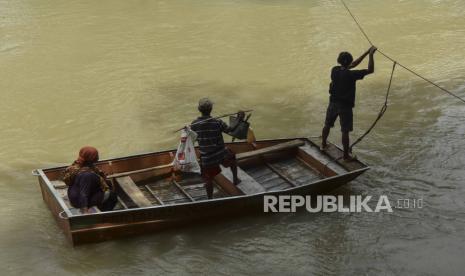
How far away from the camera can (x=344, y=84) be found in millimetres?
7621

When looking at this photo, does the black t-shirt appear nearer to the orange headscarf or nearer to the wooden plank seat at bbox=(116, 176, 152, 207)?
the wooden plank seat at bbox=(116, 176, 152, 207)

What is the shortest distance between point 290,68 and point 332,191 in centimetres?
542

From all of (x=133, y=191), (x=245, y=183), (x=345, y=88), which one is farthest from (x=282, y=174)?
(x=133, y=191)

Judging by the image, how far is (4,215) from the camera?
7680 mm

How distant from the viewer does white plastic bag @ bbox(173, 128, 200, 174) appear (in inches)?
285

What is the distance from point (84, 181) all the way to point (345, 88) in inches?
137

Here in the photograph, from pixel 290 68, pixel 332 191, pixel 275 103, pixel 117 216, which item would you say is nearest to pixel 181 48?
pixel 290 68

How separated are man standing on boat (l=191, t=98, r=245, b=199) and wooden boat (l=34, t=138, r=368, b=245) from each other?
0.37m

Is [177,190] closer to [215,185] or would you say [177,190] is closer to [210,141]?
[215,185]

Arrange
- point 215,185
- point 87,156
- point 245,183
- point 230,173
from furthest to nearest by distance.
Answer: point 215,185
point 230,173
point 245,183
point 87,156

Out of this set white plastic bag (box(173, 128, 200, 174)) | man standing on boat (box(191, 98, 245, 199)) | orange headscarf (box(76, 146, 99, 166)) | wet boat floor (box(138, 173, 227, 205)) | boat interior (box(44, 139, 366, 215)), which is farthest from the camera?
wet boat floor (box(138, 173, 227, 205))

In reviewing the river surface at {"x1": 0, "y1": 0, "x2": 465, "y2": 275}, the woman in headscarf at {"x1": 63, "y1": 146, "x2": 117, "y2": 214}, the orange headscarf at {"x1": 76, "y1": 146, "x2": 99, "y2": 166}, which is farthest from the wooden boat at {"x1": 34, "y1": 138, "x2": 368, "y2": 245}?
the orange headscarf at {"x1": 76, "y1": 146, "x2": 99, "y2": 166}

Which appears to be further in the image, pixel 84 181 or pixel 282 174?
pixel 282 174

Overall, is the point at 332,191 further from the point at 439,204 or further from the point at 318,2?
the point at 318,2
